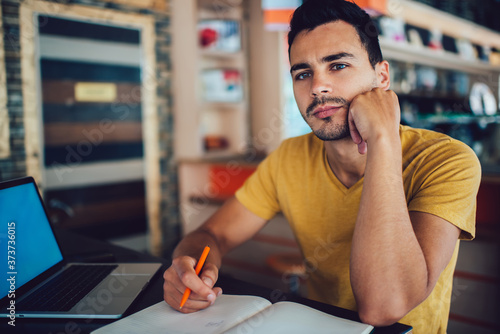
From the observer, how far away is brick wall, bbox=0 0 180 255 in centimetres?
290

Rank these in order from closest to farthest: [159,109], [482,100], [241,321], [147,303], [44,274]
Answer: [241,321]
[147,303]
[44,274]
[159,109]
[482,100]

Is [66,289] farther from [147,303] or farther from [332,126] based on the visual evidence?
[332,126]

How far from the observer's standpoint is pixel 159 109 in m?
3.74

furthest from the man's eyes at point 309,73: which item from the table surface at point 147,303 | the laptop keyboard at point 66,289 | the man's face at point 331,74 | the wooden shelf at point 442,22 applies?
the wooden shelf at point 442,22

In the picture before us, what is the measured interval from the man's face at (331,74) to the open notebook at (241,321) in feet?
1.78

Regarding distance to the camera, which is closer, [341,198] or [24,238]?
[24,238]

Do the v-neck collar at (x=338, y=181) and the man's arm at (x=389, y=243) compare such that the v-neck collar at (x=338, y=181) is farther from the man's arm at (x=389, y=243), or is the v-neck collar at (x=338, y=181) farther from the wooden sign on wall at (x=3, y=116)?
the wooden sign on wall at (x=3, y=116)

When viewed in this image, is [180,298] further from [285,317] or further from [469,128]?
[469,128]

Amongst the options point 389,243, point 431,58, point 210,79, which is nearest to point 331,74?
point 389,243

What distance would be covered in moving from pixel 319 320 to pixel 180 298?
0.97ft

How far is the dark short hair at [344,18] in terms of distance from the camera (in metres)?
1.25

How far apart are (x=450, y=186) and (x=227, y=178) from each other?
2.66m

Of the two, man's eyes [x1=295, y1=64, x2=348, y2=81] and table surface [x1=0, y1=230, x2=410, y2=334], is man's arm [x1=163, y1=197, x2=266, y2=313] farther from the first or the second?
man's eyes [x1=295, y1=64, x2=348, y2=81]

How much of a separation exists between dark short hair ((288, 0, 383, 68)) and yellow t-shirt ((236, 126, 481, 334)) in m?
0.28
